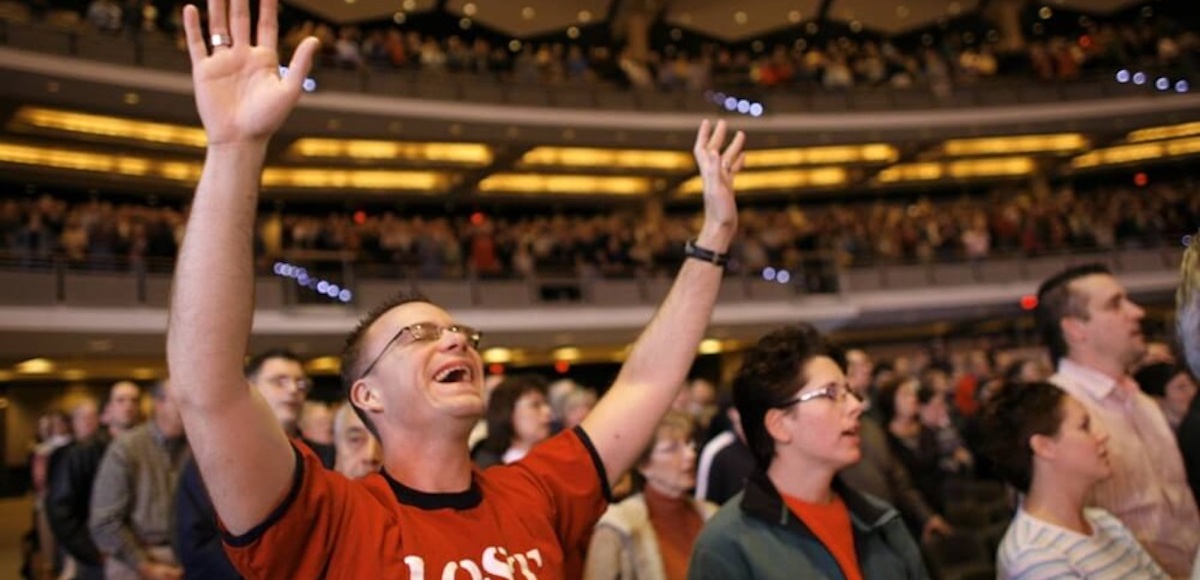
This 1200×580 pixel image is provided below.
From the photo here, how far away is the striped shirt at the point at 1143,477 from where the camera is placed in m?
2.34

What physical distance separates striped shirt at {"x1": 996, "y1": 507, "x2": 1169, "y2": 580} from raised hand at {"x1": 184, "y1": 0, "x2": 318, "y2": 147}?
5.73 ft

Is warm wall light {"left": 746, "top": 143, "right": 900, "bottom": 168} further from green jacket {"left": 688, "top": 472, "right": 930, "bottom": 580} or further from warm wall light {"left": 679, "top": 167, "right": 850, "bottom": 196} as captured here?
green jacket {"left": 688, "top": 472, "right": 930, "bottom": 580}

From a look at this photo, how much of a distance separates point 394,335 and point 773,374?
89 centimetres

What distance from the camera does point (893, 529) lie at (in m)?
1.99

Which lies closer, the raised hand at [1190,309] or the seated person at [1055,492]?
the raised hand at [1190,309]

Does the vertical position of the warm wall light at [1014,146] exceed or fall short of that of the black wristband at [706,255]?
it exceeds it

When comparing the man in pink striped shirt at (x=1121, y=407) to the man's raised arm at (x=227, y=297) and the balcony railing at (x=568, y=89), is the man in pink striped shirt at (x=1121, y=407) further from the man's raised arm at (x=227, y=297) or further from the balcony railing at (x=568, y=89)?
the balcony railing at (x=568, y=89)

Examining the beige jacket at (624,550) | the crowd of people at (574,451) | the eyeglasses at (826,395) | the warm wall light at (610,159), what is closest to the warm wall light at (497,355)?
the warm wall light at (610,159)

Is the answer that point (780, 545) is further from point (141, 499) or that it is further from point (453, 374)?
point (141, 499)

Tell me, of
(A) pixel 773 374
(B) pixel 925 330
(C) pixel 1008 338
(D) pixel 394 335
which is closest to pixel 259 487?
(D) pixel 394 335

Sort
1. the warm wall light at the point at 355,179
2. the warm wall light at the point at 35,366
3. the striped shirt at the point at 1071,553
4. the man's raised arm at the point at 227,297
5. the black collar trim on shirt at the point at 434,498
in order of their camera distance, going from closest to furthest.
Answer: the man's raised arm at the point at 227,297 < the black collar trim on shirt at the point at 434,498 < the striped shirt at the point at 1071,553 < the warm wall light at the point at 35,366 < the warm wall light at the point at 355,179

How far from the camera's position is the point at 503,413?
3.35m

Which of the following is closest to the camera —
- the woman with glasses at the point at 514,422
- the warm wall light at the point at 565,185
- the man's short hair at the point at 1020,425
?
the man's short hair at the point at 1020,425

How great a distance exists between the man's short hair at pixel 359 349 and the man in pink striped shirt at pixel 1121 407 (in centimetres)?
180
